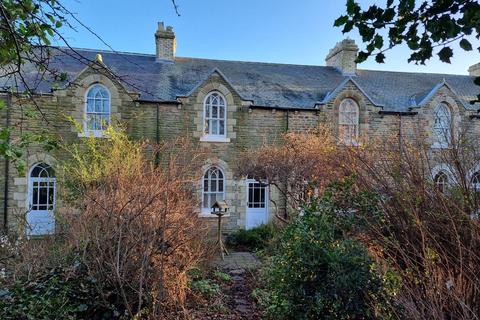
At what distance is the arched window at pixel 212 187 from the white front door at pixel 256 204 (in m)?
1.18

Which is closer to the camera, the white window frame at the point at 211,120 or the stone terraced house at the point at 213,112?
the stone terraced house at the point at 213,112

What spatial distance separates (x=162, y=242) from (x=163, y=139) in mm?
9325

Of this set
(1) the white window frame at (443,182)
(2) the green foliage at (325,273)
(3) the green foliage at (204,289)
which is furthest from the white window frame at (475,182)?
(3) the green foliage at (204,289)

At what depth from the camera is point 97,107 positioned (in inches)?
544

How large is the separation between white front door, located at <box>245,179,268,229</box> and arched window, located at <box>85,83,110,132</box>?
6.40 metres

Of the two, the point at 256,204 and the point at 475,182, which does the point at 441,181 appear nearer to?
the point at 475,182

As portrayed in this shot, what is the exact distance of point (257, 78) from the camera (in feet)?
56.0

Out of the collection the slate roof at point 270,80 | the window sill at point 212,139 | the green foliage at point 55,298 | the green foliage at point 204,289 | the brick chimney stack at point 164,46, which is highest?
the brick chimney stack at point 164,46

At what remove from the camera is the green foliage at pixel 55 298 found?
4.65m

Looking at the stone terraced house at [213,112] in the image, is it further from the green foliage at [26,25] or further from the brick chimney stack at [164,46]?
the green foliage at [26,25]

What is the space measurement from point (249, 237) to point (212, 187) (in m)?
2.76

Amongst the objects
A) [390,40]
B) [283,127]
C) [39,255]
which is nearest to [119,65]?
[283,127]

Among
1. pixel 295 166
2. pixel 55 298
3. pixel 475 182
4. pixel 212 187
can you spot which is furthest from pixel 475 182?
pixel 212 187

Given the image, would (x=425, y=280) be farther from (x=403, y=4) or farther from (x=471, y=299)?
(x=403, y=4)
